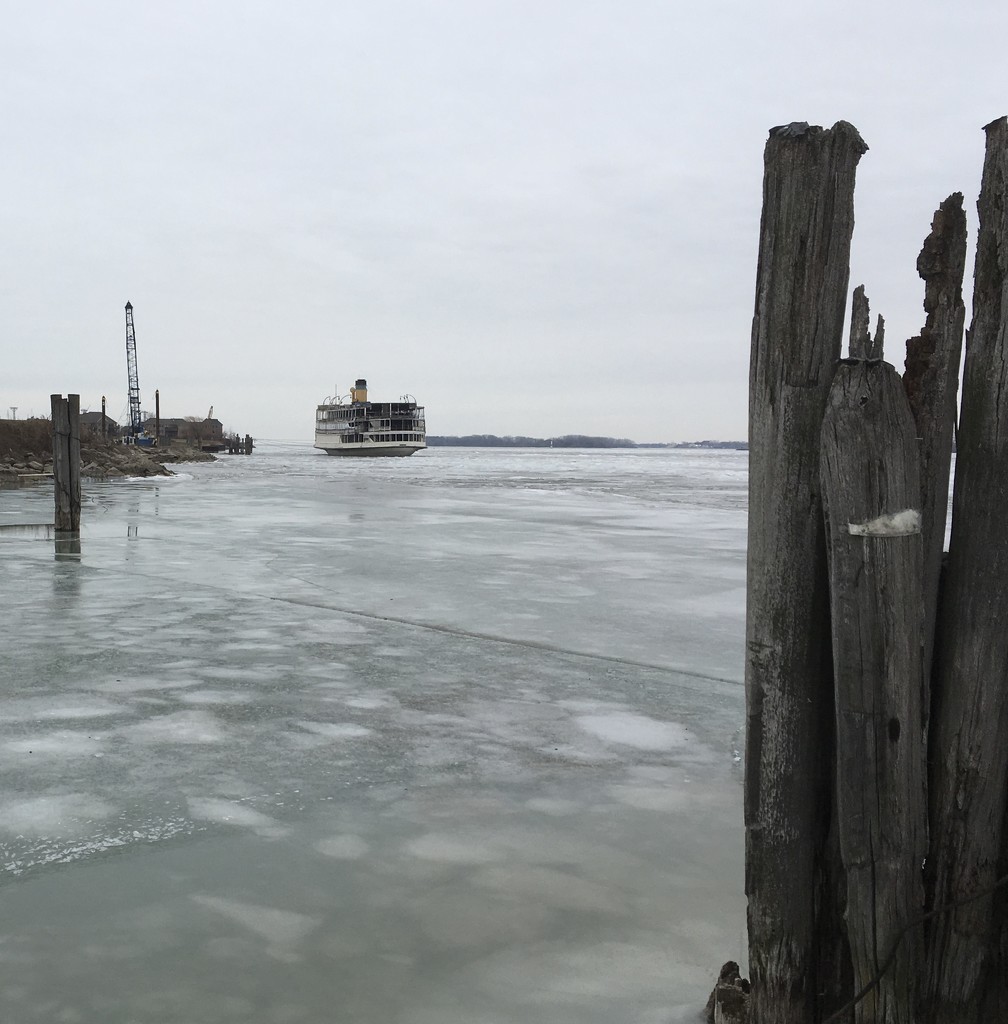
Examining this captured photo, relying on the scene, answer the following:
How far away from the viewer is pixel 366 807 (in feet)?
13.3

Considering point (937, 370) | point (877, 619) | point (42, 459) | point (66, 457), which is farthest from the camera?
point (42, 459)

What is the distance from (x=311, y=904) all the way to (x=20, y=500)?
22.0 meters

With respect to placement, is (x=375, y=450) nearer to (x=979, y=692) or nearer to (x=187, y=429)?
(x=187, y=429)

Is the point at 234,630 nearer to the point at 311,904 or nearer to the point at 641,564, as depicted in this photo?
the point at 311,904

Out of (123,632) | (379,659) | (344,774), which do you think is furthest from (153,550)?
(344,774)

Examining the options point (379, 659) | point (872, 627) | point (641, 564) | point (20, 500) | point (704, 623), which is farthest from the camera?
point (20, 500)

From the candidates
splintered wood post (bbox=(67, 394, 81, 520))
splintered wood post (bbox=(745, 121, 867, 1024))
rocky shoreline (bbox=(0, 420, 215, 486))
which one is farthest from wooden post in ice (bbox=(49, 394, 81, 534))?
rocky shoreline (bbox=(0, 420, 215, 486))

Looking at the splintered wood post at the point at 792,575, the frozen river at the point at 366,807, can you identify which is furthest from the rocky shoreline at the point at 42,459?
the splintered wood post at the point at 792,575

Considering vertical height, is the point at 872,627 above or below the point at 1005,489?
below

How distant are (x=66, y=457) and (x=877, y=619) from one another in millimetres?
13400

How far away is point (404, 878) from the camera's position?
3.43 meters

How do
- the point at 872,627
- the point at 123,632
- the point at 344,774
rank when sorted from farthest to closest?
the point at 123,632, the point at 344,774, the point at 872,627

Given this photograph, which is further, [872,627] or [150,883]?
[150,883]

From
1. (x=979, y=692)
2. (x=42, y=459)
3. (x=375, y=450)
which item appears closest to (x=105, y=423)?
(x=375, y=450)
